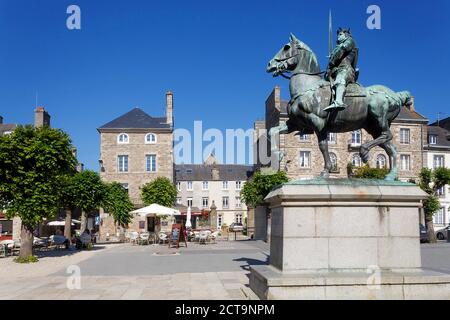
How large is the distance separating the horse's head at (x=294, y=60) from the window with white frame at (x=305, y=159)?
32.7m

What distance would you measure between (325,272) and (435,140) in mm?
42722

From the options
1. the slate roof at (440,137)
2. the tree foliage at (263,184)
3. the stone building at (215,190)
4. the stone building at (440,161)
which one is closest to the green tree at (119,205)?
the tree foliage at (263,184)

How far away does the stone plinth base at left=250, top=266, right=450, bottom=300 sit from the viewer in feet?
24.7

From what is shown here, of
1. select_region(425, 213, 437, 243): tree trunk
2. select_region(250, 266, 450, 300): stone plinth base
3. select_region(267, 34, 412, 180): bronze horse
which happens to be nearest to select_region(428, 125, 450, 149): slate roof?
select_region(425, 213, 437, 243): tree trunk

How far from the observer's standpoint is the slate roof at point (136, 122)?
4588 cm

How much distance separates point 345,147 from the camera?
42.7 meters

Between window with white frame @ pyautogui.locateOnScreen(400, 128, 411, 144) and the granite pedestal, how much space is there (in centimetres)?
3806

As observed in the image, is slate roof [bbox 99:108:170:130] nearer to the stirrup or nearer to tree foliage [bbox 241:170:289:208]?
tree foliage [bbox 241:170:289:208]

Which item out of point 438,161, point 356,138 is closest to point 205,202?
point 356,138

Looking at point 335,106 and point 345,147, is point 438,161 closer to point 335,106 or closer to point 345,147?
point 345,147

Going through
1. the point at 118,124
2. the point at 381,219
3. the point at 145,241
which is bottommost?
the point at 145,241

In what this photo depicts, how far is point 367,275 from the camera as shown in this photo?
7945mm
